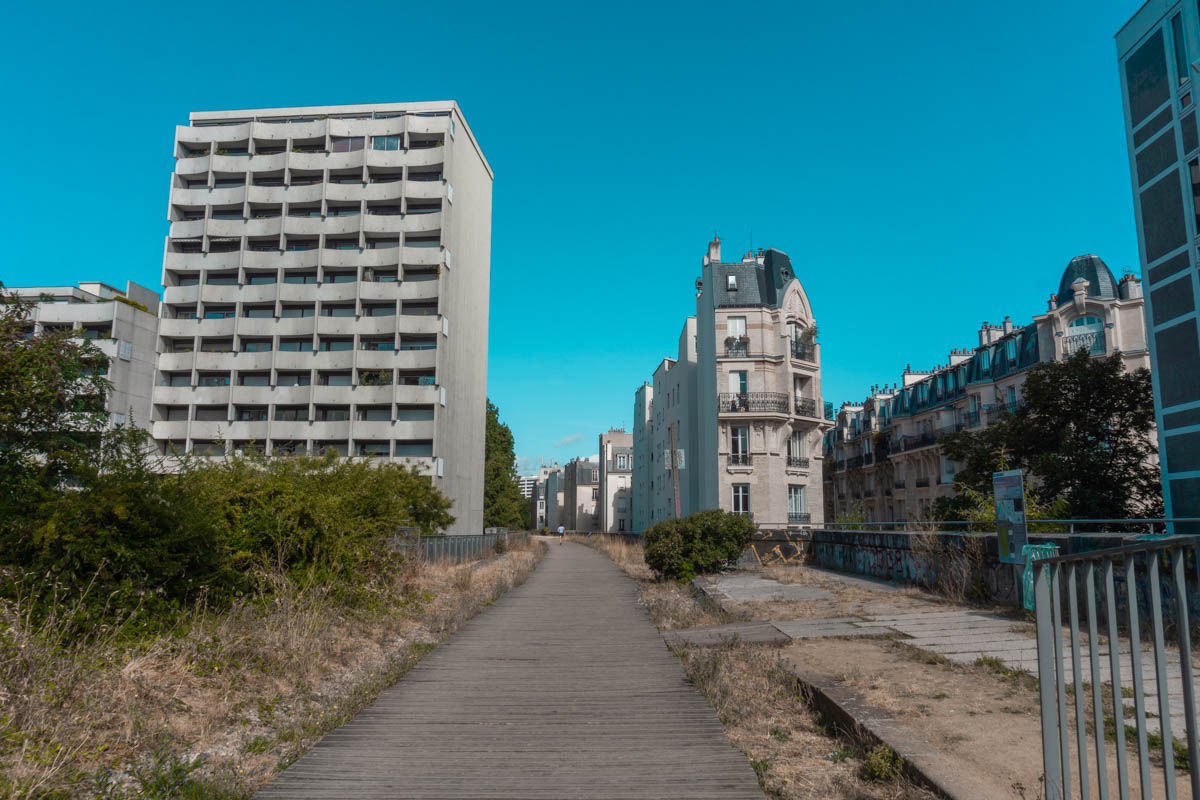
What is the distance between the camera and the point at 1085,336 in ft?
134

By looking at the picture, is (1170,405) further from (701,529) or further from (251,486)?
(251,486)

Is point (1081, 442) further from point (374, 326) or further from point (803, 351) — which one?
point (374, 326)

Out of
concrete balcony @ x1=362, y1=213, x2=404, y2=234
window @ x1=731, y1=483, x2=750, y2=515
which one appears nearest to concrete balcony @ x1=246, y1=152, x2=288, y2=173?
concrete balcony @ x1=362, y1=213, x2=404, y2=234

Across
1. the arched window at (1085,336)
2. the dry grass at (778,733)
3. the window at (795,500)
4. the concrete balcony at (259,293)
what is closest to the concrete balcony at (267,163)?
the concrete balcony at (259,293)

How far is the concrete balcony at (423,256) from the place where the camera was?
48.6 m

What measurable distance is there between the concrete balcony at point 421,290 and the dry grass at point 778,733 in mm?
42180

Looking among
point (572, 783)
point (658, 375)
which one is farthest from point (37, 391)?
point (658, 375)

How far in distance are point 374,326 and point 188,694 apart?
44069 mm

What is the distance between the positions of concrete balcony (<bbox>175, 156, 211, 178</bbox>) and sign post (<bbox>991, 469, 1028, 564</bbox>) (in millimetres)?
54552

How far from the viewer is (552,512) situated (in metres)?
142

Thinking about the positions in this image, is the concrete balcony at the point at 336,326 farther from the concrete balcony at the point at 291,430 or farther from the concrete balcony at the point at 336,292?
the concrete balcony at the point at 291,430

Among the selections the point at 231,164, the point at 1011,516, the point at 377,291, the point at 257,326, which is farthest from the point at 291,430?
the point at 1011,516

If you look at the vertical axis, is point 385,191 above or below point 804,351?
above

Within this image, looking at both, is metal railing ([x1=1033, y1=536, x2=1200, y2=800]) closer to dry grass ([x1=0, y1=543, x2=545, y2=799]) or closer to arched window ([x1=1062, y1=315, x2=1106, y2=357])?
dry grass ([x1=0, y1=543, x2=545, y2=799])
